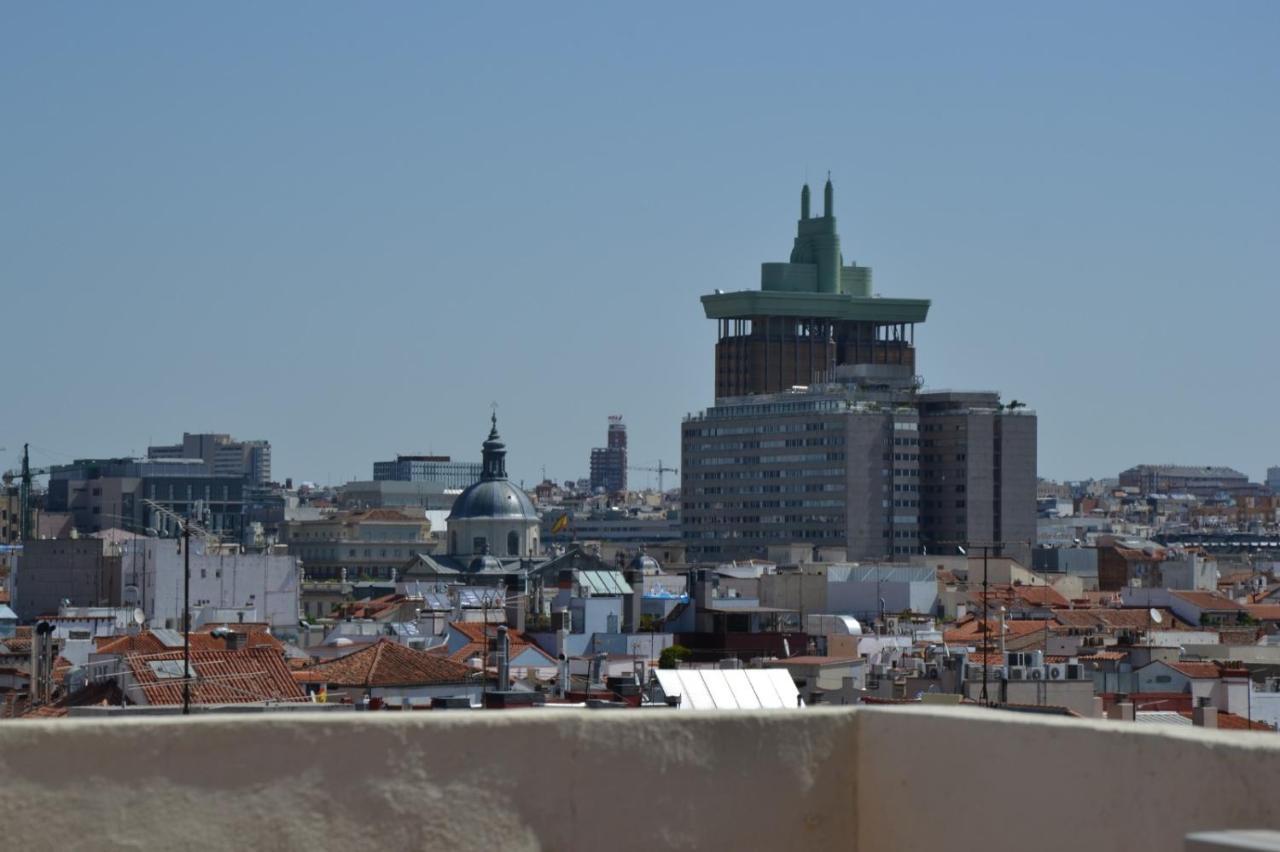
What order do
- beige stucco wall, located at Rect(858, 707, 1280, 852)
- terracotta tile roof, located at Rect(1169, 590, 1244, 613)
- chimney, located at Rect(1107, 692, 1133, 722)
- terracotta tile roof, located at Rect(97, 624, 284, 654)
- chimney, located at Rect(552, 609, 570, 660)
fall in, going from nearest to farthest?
beige stucco wall, located at Rect(858, 707, 1280, 852) → chimney, located at Rect(1107, 692, 1133, 722) → terracotta tile roof, located at Rect(97, 624, 284, 654) → chimney, located at Rect(552, 609, 570, 660) → terracotta tile roof, located at Rect(1169, 590, 1244, 613)

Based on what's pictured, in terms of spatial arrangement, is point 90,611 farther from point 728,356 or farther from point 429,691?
point 728,356

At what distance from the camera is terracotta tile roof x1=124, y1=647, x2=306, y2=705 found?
29109 mm

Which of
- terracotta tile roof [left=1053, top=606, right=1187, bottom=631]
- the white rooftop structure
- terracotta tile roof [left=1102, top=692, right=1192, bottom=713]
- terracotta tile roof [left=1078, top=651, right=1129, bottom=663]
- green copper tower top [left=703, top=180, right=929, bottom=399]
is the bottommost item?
terracotta tile roof [left=1102, top=692, right=1192, bottom=713]

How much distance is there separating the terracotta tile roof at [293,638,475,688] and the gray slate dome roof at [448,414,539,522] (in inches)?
3793

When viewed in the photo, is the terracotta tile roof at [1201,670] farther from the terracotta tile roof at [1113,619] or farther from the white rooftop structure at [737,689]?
the white rooftop structure at [737,689]

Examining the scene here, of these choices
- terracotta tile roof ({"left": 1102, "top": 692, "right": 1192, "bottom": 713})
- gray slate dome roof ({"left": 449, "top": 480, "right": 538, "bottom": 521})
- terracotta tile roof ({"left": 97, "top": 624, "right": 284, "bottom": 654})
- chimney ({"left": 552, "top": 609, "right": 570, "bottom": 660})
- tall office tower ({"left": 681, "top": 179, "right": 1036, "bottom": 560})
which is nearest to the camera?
terracotta tile roof ({"left": 1102, "top": 692, "right": 1192, "bottom": 713})

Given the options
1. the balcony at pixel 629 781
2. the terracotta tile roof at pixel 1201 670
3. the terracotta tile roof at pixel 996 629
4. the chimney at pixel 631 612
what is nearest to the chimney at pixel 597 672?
the terracotta tile roof at pixel 1201 670

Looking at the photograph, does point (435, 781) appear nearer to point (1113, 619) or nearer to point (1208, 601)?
point (1113, 619)

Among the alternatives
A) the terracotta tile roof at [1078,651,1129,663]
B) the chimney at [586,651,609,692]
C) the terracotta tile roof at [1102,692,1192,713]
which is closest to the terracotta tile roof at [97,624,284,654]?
the chimney at [586,651,609,692]

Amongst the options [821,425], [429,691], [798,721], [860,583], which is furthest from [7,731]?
[821,425]

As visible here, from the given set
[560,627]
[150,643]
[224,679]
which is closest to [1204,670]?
[150,643]

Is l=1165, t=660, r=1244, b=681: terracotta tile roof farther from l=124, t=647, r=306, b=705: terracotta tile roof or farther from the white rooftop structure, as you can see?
the white rooftop structure

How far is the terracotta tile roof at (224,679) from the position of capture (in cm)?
2911

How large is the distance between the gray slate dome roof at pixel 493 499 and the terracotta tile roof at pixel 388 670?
96.3 meters
